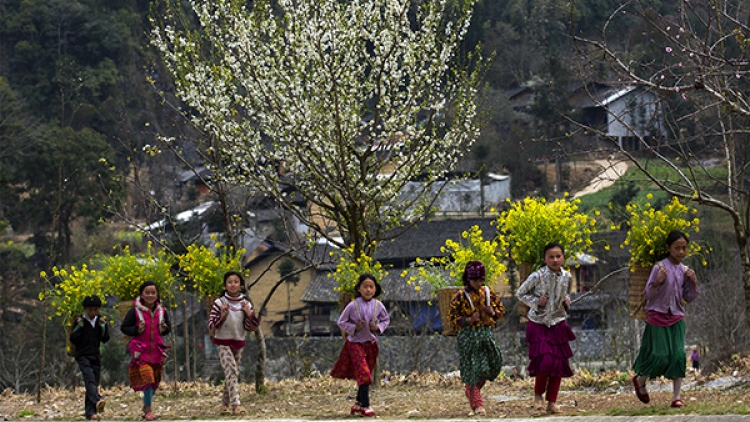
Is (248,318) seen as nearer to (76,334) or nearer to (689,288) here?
(76,334)

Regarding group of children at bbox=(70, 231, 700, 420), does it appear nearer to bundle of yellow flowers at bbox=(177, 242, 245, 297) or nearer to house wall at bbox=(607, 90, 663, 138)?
bundle of yellow flowers at bbox=(177, 242, 245, 297)

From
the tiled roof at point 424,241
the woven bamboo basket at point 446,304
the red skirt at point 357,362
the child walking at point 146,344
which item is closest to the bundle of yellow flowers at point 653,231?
the woven bamboo basket at point 446,304

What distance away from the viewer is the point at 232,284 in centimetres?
1007

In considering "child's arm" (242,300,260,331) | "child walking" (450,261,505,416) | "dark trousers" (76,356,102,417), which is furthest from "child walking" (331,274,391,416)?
"dark trousers" (76,356,102,417)

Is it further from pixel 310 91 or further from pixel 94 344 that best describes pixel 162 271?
pixel 310 91

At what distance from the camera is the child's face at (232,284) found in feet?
33.0

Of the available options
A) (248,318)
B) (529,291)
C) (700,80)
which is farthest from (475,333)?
(700,80)

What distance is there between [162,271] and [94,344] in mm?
1224

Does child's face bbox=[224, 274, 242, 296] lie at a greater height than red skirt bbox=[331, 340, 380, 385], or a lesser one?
greater

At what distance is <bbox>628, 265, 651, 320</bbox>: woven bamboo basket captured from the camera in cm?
875

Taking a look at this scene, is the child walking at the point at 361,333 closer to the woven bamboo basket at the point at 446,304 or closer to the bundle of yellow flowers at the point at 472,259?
the woven bamboo basket at the point at 446,304

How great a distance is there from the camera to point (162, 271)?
11.4 meters

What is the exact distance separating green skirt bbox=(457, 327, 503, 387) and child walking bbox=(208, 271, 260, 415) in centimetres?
229

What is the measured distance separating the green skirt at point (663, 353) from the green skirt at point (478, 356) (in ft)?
3.95
